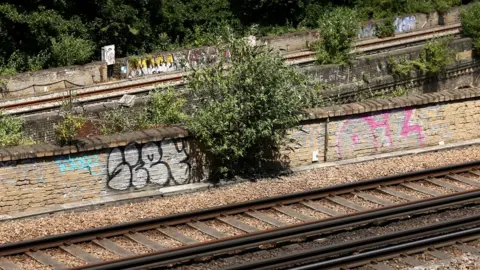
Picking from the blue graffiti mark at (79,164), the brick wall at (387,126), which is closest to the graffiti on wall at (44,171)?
the blue graffiti mark at (79,164)

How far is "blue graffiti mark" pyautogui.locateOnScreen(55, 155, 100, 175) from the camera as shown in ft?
50.0

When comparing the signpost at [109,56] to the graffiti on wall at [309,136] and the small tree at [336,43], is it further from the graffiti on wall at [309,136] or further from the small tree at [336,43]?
the graffiti on wall at [309,136]

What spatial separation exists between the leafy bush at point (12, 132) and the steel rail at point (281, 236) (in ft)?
15.8

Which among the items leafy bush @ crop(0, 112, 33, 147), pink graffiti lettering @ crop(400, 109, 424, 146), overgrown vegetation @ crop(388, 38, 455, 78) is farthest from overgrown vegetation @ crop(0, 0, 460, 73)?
pink graffiti lettering @ crop(400, 109, 424, 146)

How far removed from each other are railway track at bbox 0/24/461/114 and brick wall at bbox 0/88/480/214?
419 centimetres

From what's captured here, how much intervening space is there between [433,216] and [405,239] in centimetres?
150

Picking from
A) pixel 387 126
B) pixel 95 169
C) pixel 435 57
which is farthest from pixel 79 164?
pixel 435 57

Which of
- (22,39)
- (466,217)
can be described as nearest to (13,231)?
(466,217)

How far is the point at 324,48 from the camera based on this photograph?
25953 mm

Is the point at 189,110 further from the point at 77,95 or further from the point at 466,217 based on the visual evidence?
the point at 77,95

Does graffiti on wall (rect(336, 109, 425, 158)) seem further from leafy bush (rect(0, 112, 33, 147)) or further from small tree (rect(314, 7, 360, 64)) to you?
leafy bush (rect(0, 112, 33, 147))

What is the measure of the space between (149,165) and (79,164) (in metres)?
1.39

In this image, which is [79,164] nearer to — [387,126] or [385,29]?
[387,126]

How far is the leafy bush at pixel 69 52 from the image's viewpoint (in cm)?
3084
